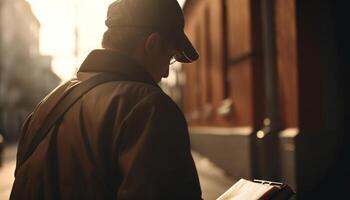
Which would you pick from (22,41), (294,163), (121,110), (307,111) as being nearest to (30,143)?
(121,110)

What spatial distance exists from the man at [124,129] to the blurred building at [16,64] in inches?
1433

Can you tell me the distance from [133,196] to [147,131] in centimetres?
20

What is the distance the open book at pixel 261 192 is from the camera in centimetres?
187

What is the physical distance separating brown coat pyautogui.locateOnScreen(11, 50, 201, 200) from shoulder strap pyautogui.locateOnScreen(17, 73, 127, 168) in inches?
0.9

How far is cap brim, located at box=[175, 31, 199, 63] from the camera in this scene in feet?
6.06

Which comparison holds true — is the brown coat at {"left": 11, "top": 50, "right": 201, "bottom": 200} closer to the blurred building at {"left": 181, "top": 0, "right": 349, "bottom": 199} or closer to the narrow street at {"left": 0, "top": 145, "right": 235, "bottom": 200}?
the blurred building at {"left": 181, "top": 0, "right": 349, "bottom": 199}

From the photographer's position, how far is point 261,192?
74.3 inches

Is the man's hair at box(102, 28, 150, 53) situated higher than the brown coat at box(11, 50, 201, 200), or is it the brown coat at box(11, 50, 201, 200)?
the man's hair at box(102, 28, 150, 53)

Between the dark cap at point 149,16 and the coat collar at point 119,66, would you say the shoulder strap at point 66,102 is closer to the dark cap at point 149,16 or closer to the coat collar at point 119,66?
the coat collar at point 119,66

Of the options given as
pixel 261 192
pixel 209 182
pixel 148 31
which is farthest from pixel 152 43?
pixel 209 182

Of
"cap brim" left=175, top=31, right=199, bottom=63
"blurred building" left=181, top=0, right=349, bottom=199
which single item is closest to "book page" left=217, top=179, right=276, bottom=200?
"cap brim" left=175, top=31, right=199, bottom=63

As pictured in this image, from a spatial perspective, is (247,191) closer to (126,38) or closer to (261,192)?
(261,192)

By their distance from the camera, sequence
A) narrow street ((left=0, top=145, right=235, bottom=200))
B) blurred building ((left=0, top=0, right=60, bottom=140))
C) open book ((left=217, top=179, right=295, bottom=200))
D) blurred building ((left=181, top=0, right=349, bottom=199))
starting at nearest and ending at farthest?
open book ((left=217, top=179, right=295, bottom=200)) < blurred building ((left=181, top=0, right=349, bottom=199)) < narrow street ((left=0, top=145, right=235, bottom=200)) < blurred building ((left=0, top=0, right=60, bottom=140))

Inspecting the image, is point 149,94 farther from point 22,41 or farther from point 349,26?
point 22,41
